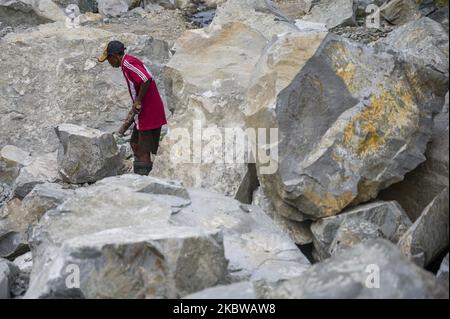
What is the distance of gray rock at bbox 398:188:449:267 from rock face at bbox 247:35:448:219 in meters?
0.62

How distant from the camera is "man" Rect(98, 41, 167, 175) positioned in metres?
5.43

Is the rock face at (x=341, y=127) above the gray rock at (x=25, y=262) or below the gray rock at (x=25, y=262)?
above

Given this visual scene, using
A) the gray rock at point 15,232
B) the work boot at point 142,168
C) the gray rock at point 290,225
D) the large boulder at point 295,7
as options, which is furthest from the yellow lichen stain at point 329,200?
the large boulder at point 295,7

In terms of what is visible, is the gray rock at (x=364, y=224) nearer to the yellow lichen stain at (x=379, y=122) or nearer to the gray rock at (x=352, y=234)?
the gray rock at (x=352, y=234)

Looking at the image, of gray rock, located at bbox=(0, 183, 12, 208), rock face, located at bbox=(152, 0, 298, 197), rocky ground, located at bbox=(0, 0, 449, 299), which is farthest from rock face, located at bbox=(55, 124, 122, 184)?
rock face, located at bbox=(152, 0, 298, 197)

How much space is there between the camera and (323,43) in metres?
4.40

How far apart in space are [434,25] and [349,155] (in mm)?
1711

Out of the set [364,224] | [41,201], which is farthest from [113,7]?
[364,224]

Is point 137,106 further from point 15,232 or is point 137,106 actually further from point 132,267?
point 132,267

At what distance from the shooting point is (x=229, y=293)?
9.57 feet

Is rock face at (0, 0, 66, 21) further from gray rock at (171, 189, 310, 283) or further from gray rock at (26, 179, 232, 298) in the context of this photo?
gray rock at (26, 179, 232, 298)

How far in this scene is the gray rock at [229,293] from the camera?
114 inches

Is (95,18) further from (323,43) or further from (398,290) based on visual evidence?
(398,290)

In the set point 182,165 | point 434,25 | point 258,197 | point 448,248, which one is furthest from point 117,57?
point 448,248
